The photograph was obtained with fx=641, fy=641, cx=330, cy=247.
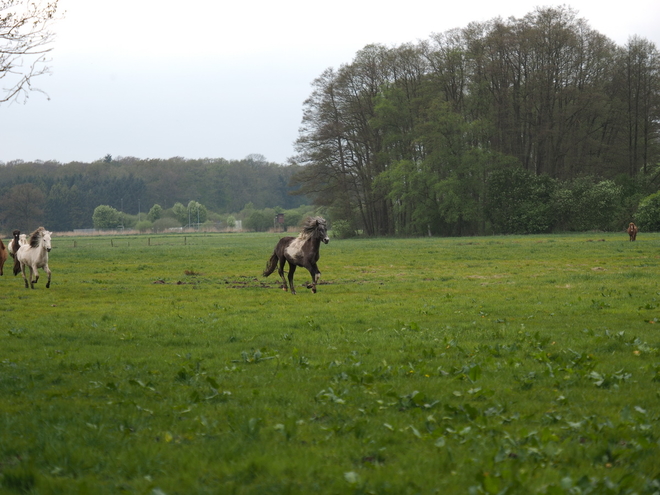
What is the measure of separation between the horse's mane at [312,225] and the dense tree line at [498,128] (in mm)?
49756

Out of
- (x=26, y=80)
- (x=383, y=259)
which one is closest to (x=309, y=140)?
(x=383, y=259)

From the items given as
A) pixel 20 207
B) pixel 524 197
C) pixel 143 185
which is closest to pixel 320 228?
pixel 524 197

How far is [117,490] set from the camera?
4922 mm

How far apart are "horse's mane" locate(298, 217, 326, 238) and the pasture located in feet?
12.3

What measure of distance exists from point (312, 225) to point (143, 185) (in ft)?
551

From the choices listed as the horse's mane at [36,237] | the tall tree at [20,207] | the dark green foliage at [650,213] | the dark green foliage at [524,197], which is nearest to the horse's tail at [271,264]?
the horse's mane at [36,237]

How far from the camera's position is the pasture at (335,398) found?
17.0ft

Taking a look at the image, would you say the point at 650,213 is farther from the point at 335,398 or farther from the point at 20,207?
the point at 20,207

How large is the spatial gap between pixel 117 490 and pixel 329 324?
28.5 ft

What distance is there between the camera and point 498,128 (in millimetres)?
70875

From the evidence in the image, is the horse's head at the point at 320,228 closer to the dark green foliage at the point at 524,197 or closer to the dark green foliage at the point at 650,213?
the dark green foliage at the point at 650,213

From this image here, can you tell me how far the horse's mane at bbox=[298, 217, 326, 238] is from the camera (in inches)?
786

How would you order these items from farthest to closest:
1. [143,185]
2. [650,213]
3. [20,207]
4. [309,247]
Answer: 1. [143,185]
2. [20,207]
3. [650,213]
4. [309,247]

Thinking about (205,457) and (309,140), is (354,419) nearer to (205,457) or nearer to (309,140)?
(205,457)
